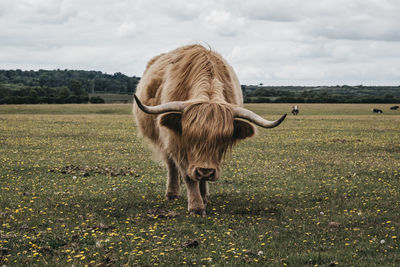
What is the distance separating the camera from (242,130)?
8797 mm

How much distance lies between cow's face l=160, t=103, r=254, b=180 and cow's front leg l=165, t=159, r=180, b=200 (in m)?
2.78

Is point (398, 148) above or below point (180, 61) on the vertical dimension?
below

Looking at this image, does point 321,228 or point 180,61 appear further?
point 180,61

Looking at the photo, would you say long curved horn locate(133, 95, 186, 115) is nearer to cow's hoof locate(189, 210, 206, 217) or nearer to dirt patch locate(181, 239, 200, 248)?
cow's hoof locate(189, 210, 206, 217)

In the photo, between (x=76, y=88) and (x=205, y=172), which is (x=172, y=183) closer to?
(x=205, y=172)

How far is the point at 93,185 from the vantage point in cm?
1277

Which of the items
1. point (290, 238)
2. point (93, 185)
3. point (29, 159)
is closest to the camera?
point (290, 238)

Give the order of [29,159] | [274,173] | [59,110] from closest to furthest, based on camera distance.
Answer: [274,173]
[29,159]
[59,110]

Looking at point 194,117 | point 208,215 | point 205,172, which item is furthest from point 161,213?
point 194,117

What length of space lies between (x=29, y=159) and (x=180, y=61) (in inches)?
398

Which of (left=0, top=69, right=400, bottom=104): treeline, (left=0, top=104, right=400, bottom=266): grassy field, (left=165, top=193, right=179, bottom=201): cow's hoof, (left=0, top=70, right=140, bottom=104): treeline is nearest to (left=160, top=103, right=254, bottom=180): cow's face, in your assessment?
(left=0, top=104, right=400, bottom=266): grassy field

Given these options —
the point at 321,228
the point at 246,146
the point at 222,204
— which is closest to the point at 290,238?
the point at 321,228

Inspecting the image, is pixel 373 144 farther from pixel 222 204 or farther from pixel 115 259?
pixel 115 259

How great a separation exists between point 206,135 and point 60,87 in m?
122
